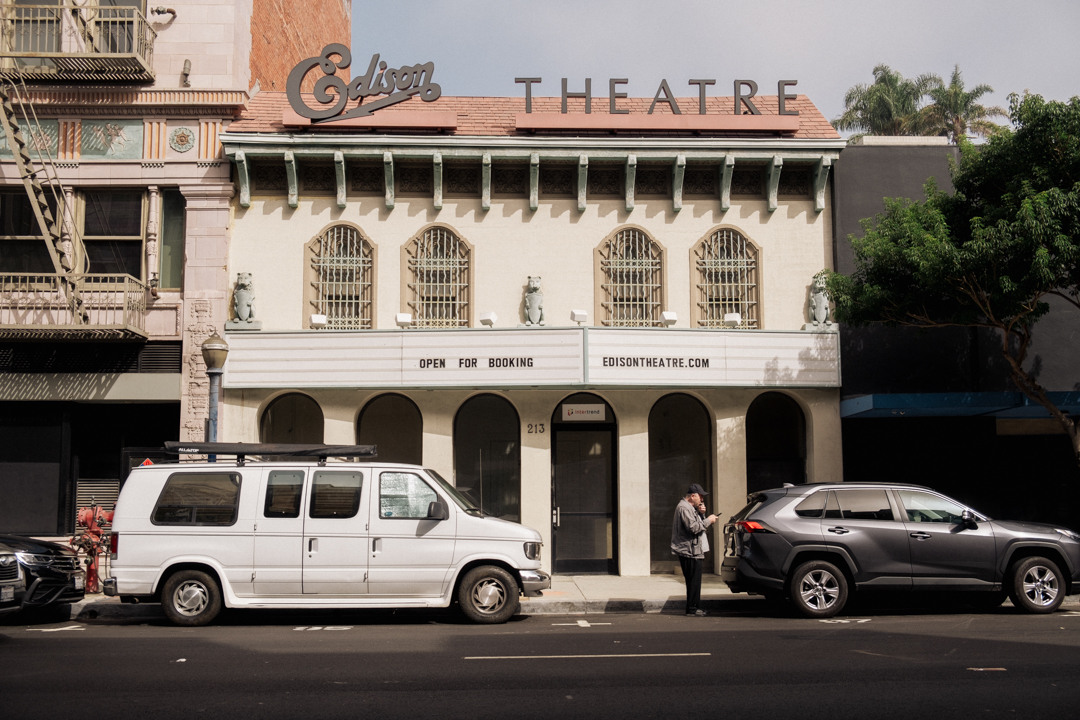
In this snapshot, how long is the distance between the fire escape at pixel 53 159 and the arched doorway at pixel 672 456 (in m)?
9.59

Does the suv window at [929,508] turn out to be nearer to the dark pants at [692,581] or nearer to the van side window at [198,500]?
the dark pants at [692,581]

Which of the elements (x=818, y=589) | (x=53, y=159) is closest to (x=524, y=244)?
(x=818, y=589)

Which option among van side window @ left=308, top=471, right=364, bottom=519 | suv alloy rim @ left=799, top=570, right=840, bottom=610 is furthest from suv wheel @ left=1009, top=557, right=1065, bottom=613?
van side window @ left=308, top=471, right=364, bottom=519

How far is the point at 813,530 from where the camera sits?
460 inches

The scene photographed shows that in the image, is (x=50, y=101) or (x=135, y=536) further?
(x=50, y=101)

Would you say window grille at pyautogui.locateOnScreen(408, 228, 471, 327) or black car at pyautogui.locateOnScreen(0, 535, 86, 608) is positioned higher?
window grille at pyautogui.locateOnScreen(408, 228, 471, 327)

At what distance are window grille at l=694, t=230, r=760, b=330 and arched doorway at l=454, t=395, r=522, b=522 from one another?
13.8ft

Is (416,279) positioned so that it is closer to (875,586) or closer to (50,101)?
(50,101)

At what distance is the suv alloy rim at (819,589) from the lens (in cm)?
1165

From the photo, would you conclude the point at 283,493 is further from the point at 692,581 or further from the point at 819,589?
the point at 819,589

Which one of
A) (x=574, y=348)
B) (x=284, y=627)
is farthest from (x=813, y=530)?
(x=284, y=627)

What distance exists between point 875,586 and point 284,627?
7505 millimetres

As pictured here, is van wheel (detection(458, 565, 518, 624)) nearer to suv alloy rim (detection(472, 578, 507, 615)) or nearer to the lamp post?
suv alloy rim (detection(472, 578, 507, 615))

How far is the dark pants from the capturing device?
40.3 feet
